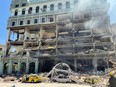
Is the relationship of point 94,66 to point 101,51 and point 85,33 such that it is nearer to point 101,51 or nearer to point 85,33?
point 101,51

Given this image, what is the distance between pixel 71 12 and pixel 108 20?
11047 mm

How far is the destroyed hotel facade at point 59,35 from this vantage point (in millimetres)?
44094

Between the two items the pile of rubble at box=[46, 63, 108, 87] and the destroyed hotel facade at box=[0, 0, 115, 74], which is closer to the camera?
the pile of rubble at box=[46, 63, 108, 87]

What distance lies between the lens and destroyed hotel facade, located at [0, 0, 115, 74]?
4409 cm

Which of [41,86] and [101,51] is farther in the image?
[101,51]

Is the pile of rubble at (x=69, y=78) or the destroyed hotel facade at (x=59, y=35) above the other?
the destroyed hotel facade at (x=59, y=35)

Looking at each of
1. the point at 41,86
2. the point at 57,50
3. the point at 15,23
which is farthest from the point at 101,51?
the point at 15,23

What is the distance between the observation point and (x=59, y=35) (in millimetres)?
52531

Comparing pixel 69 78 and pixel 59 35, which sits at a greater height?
pixel 59 35

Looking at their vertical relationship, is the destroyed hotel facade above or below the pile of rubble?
above

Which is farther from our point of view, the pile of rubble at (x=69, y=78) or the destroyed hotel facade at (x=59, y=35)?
the destroyed hotel facade at (x=59, y=35)

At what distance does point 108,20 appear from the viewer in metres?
45.8

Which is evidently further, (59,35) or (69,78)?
(59,35)

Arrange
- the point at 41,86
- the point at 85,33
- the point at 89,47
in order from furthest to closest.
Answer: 1. the point at 85,33
2. the point at 89,47
3. the point at 41,86
